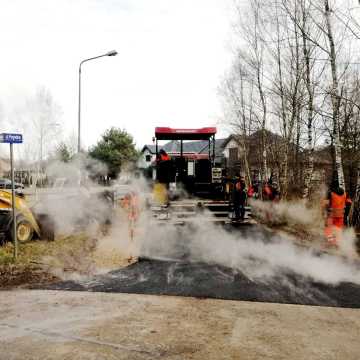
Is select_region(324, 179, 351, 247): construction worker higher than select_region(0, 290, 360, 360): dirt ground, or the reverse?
select_region(324, 179, 351, 247): construction worker

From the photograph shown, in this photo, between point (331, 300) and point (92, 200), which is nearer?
point (331, 300)

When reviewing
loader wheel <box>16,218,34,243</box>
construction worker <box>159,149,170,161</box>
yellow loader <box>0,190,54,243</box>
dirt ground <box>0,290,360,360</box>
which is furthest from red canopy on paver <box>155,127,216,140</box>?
dirt ground <box>0,290,360,360</box>

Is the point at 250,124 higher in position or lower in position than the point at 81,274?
higher

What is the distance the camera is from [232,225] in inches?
483

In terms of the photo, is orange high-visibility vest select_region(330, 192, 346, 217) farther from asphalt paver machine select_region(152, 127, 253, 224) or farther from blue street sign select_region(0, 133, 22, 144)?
blue street sign select_region(0, 133, 22, 144)

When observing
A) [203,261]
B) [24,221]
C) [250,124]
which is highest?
[250,124]

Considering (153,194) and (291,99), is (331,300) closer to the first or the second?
(153,194)

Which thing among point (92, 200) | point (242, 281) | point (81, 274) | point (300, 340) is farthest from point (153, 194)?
point (300, 340)

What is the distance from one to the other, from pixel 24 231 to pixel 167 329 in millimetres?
6452

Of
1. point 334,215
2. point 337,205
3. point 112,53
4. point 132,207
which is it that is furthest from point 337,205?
point 112,53

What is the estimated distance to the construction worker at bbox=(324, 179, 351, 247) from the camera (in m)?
10.0

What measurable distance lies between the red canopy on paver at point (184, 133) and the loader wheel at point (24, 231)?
4748mm

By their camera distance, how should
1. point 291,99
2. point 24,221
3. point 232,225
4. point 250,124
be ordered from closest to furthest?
1. point 24,221
2. point 232,225
3. point 291,99
4. point 250,124

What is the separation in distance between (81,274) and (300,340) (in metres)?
4.39
